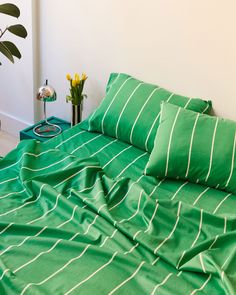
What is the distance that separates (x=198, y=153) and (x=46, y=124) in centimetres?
124

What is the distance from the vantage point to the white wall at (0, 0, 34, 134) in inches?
102

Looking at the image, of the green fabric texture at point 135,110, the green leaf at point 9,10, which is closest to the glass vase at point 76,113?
the green fabric texture at point 135,110

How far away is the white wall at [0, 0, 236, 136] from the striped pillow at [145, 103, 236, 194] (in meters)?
0.36

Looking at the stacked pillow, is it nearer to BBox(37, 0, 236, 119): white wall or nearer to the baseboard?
BBox(37, 0, 236, 119): white wall

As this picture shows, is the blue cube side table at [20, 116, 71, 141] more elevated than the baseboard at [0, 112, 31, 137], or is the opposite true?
the blue cube side table at [20, 116, 71, 141]

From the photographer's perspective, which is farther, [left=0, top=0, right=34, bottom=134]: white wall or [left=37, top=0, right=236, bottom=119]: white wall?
[left=0, top=0, right=34, bottom=134]: white wall

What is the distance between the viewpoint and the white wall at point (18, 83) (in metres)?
2.60

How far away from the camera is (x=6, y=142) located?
296 centimetres

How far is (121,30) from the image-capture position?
2254 mm

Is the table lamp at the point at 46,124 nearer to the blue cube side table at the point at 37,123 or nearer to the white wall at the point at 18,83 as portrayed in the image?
the blue cube side table at the point at 37,123

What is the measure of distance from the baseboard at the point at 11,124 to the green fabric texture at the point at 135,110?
1.03 m

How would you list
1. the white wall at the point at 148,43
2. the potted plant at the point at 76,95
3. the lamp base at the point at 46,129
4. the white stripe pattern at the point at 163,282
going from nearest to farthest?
1. the white stripe pattern at the point at 163,282
2. the white wall at the point at 148,43
3. the potted plant at the point at 76,95
4. the lamp base at the point at 46,129

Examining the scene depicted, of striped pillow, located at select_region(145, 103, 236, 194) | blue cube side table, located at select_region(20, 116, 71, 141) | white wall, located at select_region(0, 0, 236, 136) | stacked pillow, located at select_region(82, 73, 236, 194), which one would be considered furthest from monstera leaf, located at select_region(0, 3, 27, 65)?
striped pillow, located at select_region(145, 103, 236, 194)

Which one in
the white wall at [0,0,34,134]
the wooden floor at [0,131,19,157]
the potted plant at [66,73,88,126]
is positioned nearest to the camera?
the potted plant at [66,73,88,126]
